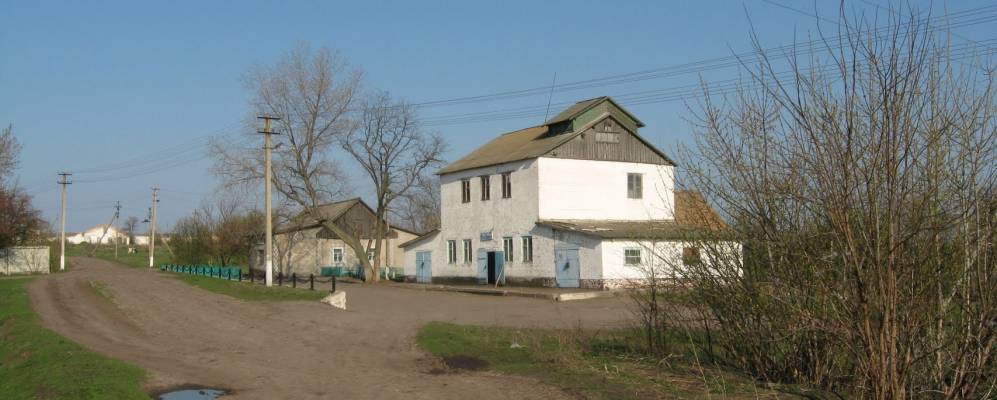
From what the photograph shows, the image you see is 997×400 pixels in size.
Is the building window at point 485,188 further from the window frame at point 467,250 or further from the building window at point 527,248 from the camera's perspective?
the building window at point 527,248

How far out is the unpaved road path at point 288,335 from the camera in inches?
438

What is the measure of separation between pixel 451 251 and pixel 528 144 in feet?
23.1

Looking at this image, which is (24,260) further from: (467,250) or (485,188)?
(485,188)

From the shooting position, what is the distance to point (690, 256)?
10664mm

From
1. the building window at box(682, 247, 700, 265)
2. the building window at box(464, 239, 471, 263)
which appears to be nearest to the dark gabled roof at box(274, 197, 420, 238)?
the building window at box(464, 239, 471, 263)

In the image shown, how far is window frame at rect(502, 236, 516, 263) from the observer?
3866 centimetres

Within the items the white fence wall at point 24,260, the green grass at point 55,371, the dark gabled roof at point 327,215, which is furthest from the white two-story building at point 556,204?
the white fence wall at point 24,260

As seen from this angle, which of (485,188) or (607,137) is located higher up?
(607,137)

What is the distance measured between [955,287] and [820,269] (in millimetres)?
1234

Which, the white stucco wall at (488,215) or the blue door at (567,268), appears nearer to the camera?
the blue door at (567,268)

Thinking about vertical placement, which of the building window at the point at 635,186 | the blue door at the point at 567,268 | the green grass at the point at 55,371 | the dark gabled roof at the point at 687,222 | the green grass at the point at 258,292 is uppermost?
the building window at the point at 635,186

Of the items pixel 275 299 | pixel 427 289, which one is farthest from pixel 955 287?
pixel 427 289

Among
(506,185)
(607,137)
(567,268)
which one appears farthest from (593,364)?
(607,137)

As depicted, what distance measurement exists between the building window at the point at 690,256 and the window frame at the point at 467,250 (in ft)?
102
